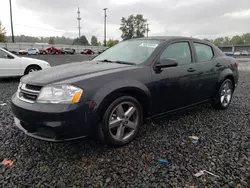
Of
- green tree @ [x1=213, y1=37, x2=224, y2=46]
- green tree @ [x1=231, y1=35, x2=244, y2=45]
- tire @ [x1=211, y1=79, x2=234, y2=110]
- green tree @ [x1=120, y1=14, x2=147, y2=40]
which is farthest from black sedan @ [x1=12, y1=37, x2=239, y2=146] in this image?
green tree @ [x1=231, y1=35, x2=244, y2=45]

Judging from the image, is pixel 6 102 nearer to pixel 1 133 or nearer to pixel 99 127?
pixel 1 133

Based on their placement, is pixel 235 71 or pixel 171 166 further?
pixel 235 71

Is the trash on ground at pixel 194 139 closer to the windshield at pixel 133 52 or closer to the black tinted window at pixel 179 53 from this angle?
the black tinted window at pixel 179 53

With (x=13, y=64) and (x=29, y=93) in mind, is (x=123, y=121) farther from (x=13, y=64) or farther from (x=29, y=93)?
(x=13, y=64)

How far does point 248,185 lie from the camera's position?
204cm

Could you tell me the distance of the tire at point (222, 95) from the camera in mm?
4180

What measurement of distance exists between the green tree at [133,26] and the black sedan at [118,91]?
79.6 metres

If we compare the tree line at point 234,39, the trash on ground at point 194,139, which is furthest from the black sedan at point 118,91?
the tree line at point 234,39

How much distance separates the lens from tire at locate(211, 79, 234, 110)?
418 centimetres

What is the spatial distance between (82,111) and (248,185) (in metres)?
1.88

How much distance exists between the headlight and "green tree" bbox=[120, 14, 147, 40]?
80.9 m

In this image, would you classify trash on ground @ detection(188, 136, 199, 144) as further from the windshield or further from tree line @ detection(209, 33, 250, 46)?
tree line @ detection(209, 33, 250, 46)

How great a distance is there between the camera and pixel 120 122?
2.70m

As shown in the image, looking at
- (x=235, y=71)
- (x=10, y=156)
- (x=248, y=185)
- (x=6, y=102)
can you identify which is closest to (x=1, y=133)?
(x=10, y=156)
